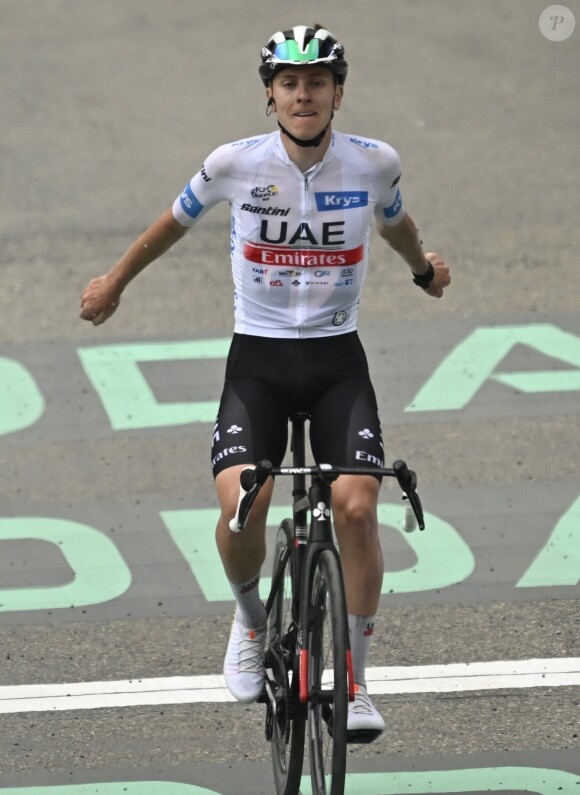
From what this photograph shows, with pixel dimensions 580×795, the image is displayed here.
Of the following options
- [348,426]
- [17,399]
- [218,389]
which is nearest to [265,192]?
[348,426]

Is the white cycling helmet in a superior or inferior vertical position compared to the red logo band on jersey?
superior

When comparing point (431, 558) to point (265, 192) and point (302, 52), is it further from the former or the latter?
point (302, 52)

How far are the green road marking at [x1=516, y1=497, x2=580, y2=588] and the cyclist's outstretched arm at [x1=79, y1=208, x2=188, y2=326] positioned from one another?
2748mm

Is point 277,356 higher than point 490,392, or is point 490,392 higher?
point 277,356

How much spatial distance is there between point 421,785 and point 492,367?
3961 mm

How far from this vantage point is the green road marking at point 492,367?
916cm

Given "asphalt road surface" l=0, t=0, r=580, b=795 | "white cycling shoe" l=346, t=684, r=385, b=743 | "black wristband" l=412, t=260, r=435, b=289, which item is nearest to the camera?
"white cycling shoe" l=346, t=684, r=385, b=743

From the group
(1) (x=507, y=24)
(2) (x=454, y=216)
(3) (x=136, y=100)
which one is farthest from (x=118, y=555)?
(1) (x=507, y=24)

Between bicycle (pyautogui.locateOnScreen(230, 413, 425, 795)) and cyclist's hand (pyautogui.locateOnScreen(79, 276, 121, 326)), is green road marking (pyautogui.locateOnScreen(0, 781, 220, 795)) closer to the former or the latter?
bicycle (pyautogui.locateOnScreen(230, 413, 425, 795))

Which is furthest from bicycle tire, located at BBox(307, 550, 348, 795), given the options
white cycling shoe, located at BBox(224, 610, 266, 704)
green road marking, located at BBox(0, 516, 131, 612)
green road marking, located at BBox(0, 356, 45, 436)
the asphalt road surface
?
green road marking, located at BBox(0, 356, 45, 436)

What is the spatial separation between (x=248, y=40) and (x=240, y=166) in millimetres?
8582

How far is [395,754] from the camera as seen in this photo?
6.16 meters

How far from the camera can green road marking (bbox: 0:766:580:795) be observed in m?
5.91

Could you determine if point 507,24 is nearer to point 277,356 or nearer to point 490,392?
point 490,392
